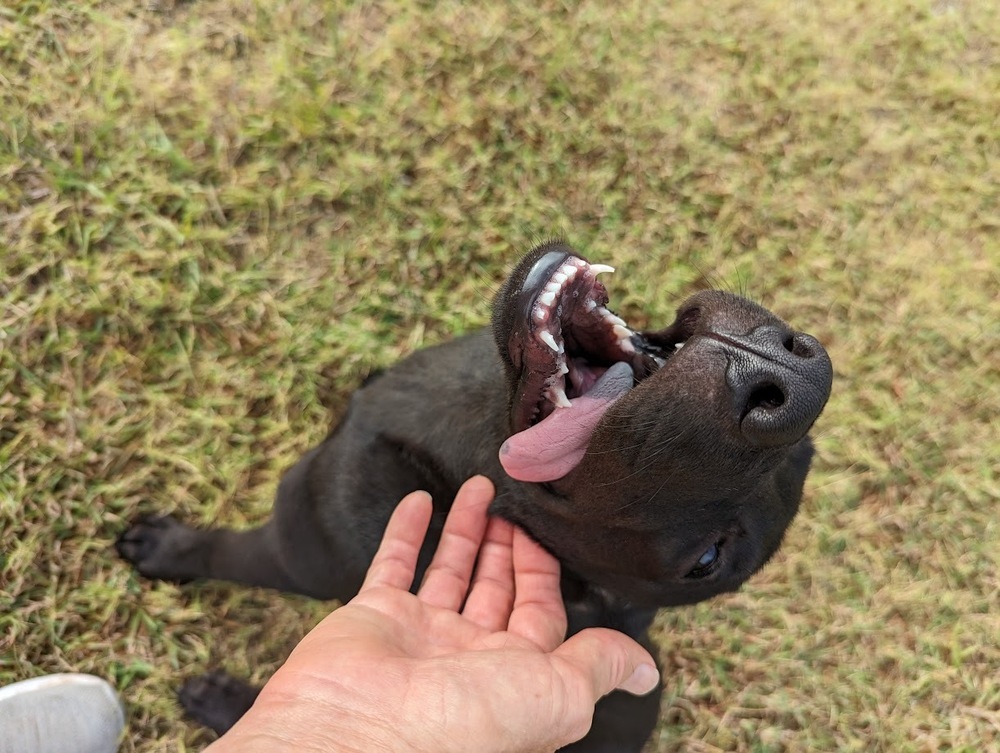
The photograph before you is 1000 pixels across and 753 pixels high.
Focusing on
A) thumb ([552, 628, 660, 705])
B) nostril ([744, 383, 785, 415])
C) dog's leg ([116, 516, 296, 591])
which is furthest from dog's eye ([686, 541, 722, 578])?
dog's leg ([116, 516, 296, 591])

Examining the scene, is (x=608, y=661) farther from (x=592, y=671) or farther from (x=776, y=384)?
(x=776, y=384)

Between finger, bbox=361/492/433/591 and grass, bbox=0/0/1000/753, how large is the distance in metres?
1.15

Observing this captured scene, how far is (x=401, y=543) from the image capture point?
9.26 ft

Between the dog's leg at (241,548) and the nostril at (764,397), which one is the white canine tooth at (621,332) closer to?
the nostril at (764,397)

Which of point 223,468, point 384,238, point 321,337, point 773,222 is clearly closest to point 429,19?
point 384,238

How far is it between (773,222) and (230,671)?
12.1 feet

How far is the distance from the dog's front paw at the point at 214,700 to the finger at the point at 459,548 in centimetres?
118

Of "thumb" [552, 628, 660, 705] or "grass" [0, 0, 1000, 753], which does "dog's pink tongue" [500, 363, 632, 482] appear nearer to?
"thumb" [552, 628, 660, 705]

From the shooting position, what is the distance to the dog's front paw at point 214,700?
3514mm

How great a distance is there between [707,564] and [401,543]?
104cm

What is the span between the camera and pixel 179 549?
3557mm

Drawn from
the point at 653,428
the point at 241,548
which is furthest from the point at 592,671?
the point at 241,548

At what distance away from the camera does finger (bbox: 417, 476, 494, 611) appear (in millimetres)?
2797

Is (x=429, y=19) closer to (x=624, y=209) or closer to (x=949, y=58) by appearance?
(x=624, y=209)
